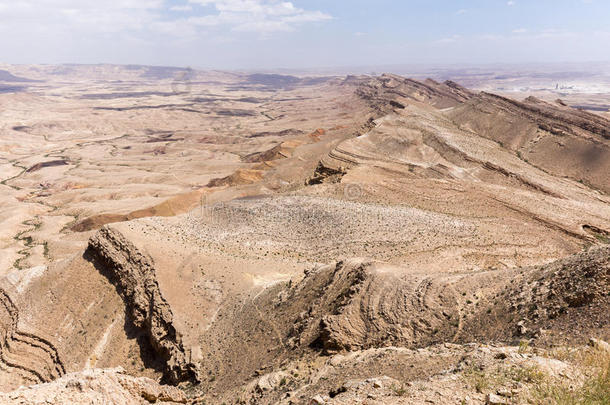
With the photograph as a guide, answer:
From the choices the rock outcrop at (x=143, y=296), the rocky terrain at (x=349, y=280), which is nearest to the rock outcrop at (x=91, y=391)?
the rocky terrain at (x=349, y=280)

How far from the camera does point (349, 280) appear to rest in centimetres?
1738

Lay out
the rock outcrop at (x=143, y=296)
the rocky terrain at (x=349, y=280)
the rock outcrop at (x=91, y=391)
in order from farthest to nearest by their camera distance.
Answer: the rock outcrop at (x=143, y=296) < the rocky terrain at (x=349, y=280) < the rock outcrop at (x=91, y=391)

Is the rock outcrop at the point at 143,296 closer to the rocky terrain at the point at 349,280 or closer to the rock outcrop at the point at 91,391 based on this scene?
the rocky terrain at the point at 349,280

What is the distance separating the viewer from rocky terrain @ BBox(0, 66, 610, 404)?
11.0 meters

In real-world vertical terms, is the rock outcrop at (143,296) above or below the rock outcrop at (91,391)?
below

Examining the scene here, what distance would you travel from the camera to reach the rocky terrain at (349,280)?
36.0 ft

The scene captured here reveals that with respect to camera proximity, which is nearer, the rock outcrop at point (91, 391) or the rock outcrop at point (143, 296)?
the rock outcrop at point (91, 391)

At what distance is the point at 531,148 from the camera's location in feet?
174

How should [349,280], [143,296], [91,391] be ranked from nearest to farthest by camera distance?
1. [91,391]
2. [349,280]
3. [143,296]

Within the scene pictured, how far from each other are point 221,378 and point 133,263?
10.5 m

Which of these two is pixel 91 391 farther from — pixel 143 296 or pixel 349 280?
pixel 143 296

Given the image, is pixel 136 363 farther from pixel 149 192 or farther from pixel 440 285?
pixel 149 192

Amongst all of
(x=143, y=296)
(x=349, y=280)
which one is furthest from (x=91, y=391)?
(x=143, y=296)

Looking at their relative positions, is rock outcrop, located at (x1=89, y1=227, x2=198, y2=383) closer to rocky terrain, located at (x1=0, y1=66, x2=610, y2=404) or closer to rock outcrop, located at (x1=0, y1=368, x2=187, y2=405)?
rocky terrain, located at (x1=0, y1=66, x2=610, y2=404)
